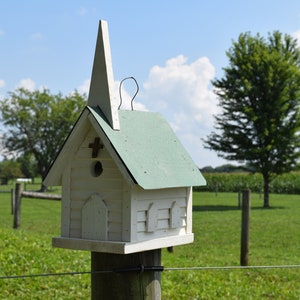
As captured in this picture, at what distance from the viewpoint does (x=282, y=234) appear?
18.9 m

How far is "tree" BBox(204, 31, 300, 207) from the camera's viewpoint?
3425 cm

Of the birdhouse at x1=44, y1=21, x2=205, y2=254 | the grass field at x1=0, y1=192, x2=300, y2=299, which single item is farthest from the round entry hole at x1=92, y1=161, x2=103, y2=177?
the grass field at x1=0, y1=192, x2=300, y2=299

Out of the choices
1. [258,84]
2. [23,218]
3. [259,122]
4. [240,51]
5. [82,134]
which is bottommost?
[23,218]

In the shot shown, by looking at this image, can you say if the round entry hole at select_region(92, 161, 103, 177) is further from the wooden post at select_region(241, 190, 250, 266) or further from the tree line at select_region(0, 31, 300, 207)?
the tree line at select_region(0, 31, 300, 207)

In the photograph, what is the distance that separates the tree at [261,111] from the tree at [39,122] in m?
30.5

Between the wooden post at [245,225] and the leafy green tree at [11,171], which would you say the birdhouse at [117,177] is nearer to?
the wooden post at [245,225]

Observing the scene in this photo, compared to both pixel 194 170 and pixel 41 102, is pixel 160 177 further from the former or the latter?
pixel 41 102

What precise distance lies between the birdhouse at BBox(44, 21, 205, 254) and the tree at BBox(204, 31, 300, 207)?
30.4 m

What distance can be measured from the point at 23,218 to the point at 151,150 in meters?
21.0

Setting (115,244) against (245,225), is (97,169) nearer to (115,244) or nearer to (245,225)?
(115,244)

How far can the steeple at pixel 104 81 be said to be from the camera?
11.6 feet

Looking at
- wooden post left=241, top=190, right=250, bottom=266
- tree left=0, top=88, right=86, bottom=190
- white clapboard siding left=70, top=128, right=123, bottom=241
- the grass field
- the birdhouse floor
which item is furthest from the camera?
tree left=0, top=88, right=86, bottom=190

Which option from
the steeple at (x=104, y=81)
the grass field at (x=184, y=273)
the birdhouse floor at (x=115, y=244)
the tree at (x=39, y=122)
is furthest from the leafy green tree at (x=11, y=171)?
the steeple at (x=104, y=81)

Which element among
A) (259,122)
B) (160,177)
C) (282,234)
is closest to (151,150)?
(160,177)
